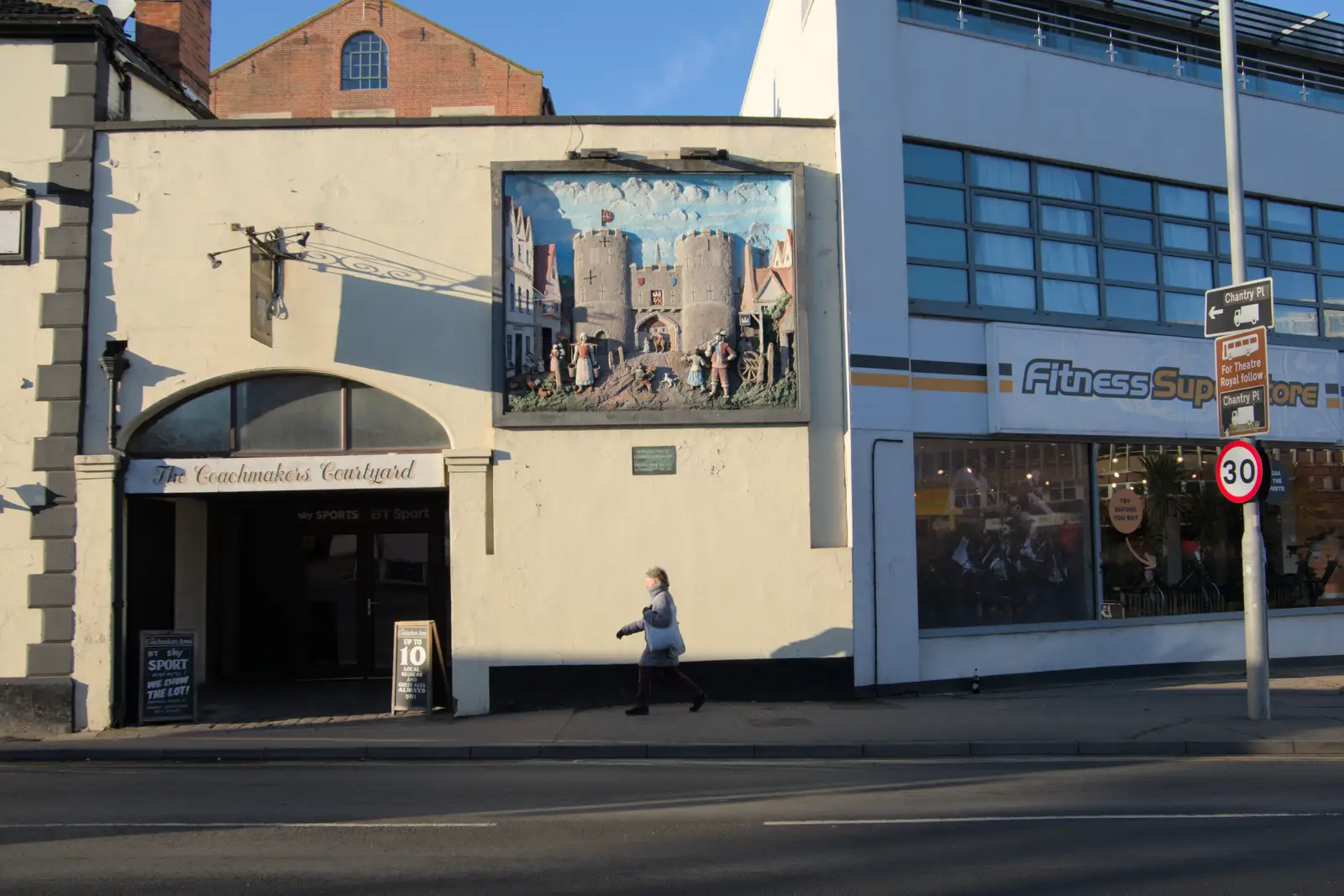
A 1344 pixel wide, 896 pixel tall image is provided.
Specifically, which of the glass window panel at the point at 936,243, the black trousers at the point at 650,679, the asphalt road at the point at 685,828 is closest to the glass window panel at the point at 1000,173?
the glass window panel at the point at 936,243

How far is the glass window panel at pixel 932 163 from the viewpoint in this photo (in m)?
14.4

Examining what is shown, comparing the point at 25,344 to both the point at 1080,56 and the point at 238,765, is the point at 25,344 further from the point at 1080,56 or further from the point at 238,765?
the point at 1080,56

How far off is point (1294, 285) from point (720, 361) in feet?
32.2

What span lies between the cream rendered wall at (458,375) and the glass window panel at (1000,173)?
15.2 ft

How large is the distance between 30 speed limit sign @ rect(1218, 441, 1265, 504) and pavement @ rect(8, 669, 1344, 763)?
2.42 m

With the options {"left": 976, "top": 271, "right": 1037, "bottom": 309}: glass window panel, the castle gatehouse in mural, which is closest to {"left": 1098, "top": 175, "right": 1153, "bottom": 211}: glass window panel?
{"left": 976, "top": 271, "right": 1037, "bottom": 309}: glass window panel

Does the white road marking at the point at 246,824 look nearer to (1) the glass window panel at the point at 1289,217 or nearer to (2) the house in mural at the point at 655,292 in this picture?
(2) the house in mural at the point at 655,292

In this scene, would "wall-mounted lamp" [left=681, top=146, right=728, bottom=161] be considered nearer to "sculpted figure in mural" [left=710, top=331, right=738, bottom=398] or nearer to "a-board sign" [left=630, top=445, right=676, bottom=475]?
"sculpted figure in mural" [left=710, top=331, right=738, bottom=398]

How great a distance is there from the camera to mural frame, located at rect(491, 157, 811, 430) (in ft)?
43.0

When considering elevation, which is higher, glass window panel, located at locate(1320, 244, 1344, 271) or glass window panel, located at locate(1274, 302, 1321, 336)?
glass window panel, located at locate(1320, 244, 1344, 271)

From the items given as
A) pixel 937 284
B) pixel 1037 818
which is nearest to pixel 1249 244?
pixel 937 284

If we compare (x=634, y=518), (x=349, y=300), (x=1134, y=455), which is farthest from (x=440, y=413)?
(x=1134, y=455)

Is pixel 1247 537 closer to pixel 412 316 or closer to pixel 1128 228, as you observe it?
pixel 1128 228

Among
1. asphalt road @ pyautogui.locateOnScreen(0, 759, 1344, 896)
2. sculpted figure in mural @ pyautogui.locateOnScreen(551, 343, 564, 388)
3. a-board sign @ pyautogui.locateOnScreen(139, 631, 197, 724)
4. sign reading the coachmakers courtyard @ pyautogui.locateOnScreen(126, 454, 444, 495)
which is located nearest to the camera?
asphalt road @ pyautogui.locateOnScreen(0, 759, 1344, 896)
